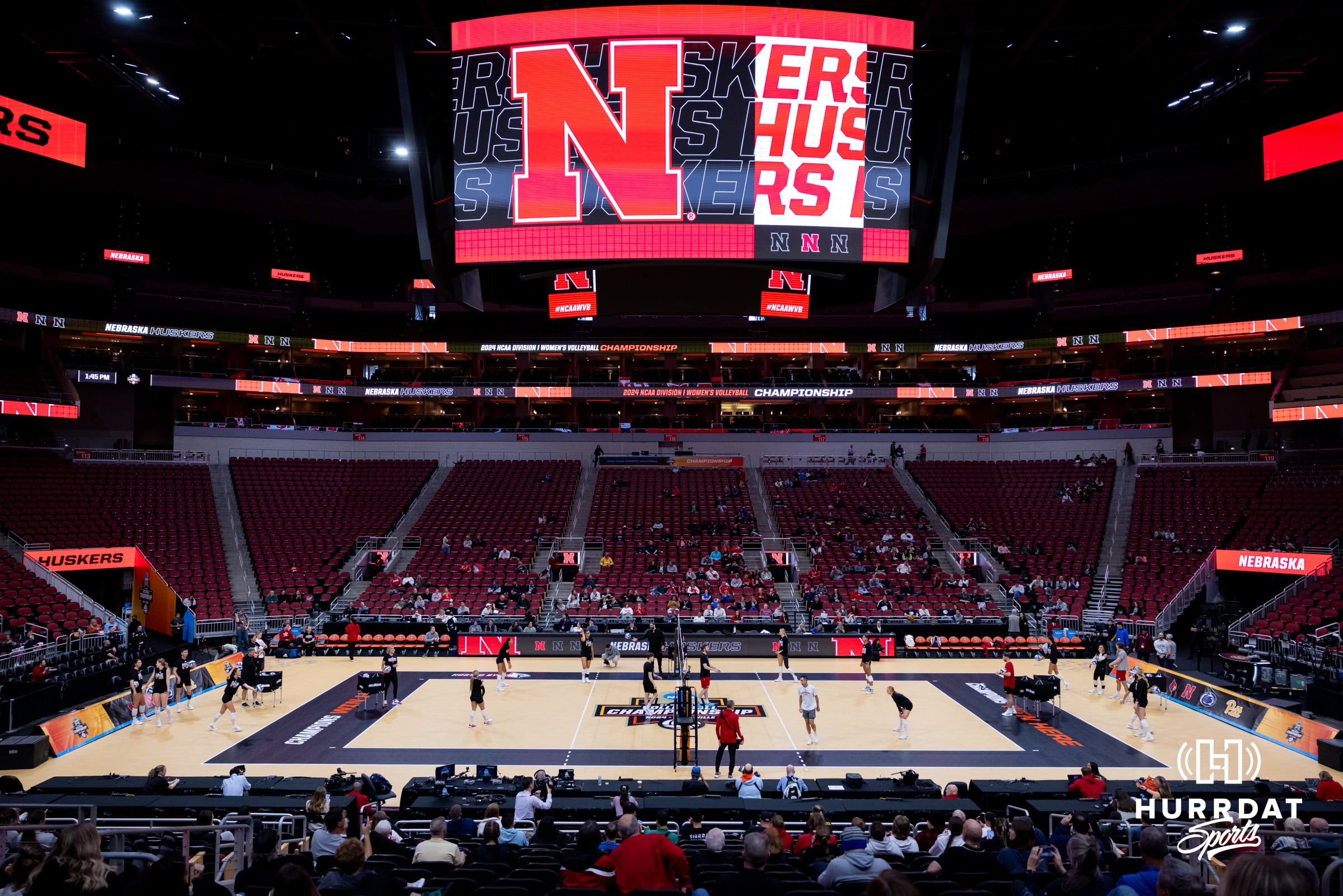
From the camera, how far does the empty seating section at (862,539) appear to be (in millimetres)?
31906

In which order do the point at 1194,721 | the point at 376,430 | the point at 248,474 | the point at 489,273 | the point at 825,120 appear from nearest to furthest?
1. the point at 825,120
2. the point at 489,273
3. the point at 1194,721
4. the point at 248,474
5. the point at 376,430

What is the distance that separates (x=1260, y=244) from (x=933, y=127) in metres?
40.2

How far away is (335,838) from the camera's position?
8.62 m

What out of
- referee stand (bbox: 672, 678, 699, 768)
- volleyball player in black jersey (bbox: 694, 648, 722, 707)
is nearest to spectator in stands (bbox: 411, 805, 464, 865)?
referee stand (bbox: 672, 678, 699, 768)

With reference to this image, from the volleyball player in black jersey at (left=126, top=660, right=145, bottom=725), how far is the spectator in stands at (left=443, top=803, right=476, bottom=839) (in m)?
14.4

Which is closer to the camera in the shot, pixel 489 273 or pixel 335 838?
pixel 335 838

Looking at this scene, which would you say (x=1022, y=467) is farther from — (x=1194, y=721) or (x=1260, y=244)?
(x=1194, y=721)

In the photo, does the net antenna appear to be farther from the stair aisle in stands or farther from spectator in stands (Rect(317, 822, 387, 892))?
A: the stair aisle in stands

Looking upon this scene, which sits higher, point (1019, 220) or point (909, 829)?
point (1019, 220)

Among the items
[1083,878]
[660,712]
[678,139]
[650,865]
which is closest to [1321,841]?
[1083,878]

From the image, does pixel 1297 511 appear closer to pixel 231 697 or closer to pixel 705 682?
pixel 705 682

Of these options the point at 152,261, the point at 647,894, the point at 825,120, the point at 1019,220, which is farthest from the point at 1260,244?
the point at 152,261

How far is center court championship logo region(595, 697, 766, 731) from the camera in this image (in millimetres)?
20078
